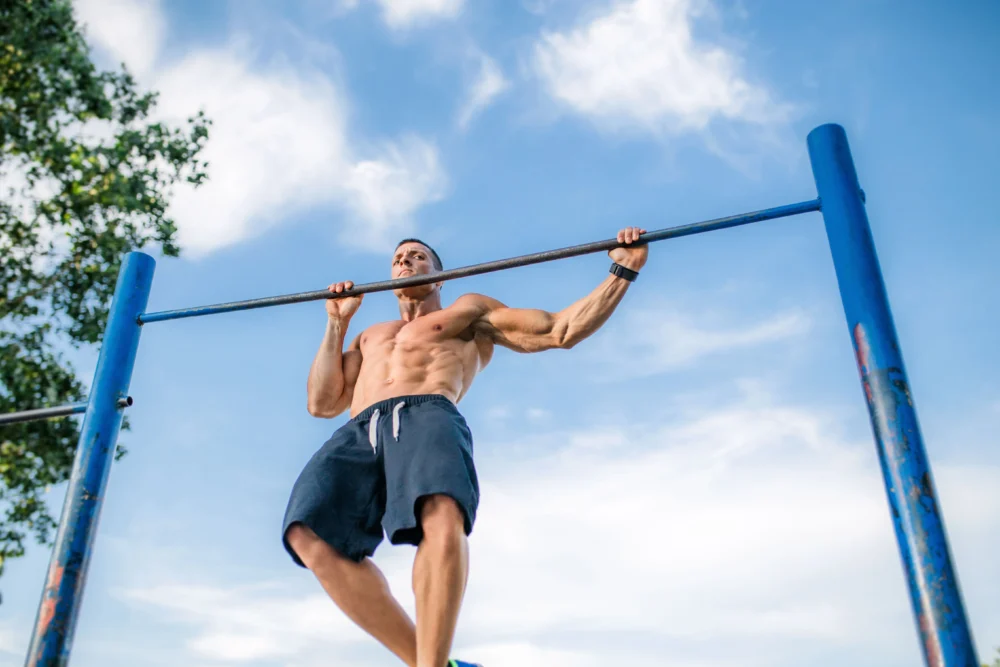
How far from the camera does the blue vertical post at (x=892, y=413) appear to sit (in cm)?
171

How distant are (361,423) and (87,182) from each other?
19.1ft

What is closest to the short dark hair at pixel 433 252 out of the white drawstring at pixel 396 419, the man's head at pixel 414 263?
the man's head at pixel 414 263

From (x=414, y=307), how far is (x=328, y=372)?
42 cm

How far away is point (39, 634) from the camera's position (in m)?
2.39

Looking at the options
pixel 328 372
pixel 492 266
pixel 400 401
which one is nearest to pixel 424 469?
pixel 400 401

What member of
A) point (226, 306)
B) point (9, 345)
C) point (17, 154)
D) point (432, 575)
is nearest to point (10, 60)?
point (17, 154)

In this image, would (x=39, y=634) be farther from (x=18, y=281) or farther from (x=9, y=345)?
(x=18, y=281)

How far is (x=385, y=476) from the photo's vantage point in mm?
2635

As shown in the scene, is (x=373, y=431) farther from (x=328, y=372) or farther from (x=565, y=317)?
(x=565, y=317)

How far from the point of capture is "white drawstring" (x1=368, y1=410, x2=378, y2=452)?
2.68m

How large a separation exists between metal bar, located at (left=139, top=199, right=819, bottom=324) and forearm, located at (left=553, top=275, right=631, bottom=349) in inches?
5.2

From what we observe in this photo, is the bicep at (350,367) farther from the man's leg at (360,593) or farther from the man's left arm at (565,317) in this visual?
the man's leg at (360,593)

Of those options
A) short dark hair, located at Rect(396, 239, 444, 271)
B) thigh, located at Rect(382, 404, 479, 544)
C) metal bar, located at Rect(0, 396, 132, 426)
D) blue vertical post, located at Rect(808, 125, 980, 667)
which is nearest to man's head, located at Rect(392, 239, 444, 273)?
short dark hair, located at Rect(396, 239, 444, 271)

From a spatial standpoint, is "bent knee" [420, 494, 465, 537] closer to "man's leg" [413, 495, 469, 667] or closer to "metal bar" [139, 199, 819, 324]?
"man's leg" [413, 495, 469, 667]
